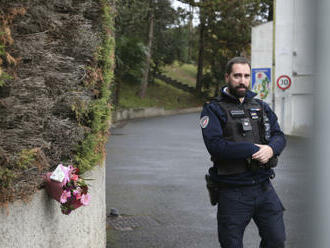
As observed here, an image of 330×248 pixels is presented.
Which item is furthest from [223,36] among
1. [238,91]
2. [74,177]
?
[74,177]

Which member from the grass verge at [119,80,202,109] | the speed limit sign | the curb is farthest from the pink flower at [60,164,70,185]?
the grass verge at [119,80,202,109]

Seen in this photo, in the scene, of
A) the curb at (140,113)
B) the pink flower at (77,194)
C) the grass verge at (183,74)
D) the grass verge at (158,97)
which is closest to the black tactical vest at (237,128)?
the pink flower at (77,194)

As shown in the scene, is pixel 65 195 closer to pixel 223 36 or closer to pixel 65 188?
pixel 65 188

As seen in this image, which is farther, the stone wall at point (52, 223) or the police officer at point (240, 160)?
the police officer at point (240, 160)

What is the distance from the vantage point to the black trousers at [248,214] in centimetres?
417

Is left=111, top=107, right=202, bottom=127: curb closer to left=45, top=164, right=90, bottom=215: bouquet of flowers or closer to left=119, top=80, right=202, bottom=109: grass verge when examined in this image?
left=119, top=80, right=202, bottom=109: grass verge

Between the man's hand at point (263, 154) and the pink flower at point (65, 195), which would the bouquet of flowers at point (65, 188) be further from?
the man's hand at point (263, 154)

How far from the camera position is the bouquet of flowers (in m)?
3.93

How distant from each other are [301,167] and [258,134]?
3075 millimetres

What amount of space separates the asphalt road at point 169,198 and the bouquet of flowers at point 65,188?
4.99 feet

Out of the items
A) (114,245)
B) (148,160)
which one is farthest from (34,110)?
(148,160)

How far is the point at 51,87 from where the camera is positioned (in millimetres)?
4113

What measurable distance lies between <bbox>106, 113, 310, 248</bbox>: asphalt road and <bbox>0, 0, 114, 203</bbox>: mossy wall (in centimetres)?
167

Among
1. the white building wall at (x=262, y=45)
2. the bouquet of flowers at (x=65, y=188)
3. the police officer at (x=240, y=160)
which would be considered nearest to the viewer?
the bouquet of flowers at (x=65, y=188)
